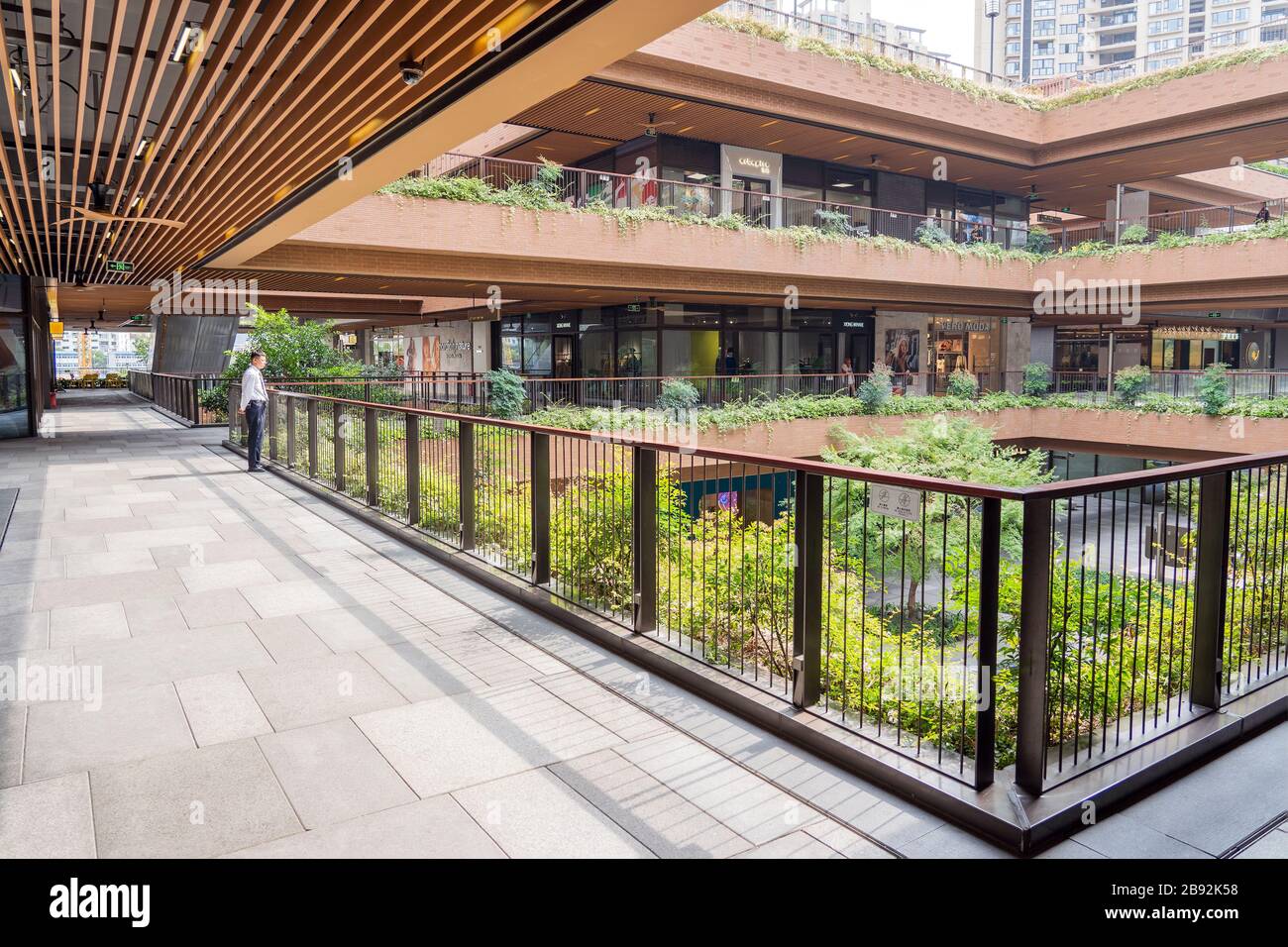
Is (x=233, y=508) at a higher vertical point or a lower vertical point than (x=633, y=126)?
lower

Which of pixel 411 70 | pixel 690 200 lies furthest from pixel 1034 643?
pixel 690 200

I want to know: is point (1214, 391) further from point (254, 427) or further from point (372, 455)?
point (254, 427)

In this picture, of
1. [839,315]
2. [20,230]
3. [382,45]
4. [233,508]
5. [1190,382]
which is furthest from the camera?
[839,315]

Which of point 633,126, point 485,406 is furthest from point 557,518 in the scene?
point 633,126

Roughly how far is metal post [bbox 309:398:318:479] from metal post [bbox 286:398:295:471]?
1.08 meters

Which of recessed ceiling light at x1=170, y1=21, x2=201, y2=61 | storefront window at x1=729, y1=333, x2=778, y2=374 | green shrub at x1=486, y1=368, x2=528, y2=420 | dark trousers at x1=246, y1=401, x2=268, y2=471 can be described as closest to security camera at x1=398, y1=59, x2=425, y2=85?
recessed ceiling light at x1=170, y1=21, x2=201, y2=61

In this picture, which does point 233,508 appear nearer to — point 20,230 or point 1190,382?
point 20,230

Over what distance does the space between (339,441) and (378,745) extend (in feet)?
25.7

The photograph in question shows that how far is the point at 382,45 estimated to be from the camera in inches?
218

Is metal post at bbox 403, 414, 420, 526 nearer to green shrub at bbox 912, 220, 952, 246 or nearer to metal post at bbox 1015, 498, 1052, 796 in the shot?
metal post at bbox 1015, 498, 1052, 796

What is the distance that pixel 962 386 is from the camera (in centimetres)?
2638

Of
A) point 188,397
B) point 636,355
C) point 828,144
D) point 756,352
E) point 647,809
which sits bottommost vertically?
point 647,809
